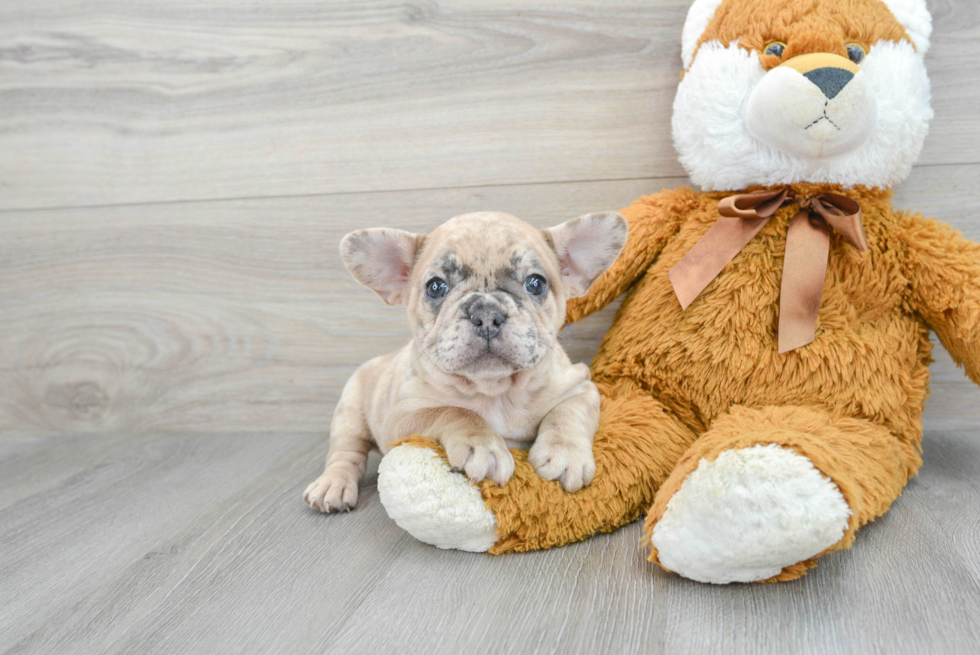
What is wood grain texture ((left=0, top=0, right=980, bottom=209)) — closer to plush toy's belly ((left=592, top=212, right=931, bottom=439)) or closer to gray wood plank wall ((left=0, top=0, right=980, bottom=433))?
gray wood plank wall ((left=0, top=0, right=980, bottom=433))

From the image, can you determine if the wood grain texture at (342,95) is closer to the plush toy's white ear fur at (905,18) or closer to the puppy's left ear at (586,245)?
the plush toy's white ear fur at (905,18)

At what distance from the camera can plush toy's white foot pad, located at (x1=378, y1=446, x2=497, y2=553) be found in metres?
1.26

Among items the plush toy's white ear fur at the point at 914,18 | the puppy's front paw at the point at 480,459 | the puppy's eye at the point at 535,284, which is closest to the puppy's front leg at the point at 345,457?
the puppy's front paw at the point at 480,459

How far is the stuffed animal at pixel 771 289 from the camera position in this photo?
1308 mm

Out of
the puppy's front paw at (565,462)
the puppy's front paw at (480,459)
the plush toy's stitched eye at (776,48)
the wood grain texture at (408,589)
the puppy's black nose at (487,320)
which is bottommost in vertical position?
the wood grain texture at (408,589)

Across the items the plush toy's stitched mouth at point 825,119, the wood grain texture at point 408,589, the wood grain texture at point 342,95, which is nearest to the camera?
the wood grain texture at point 408,589

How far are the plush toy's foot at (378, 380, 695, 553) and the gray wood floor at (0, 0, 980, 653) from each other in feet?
0.16

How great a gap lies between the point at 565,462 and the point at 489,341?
28 cm

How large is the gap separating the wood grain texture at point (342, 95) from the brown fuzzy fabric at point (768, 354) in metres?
0.40

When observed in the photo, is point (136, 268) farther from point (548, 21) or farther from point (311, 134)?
point (548, 21)

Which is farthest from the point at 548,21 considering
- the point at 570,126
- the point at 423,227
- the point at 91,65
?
the point at 91,65

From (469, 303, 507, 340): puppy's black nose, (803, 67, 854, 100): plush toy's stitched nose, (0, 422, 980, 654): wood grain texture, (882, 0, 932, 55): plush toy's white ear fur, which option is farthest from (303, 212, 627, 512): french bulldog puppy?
(882, 0, 932, 55): plush toy's white ear fur

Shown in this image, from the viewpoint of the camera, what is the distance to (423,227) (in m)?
2.01

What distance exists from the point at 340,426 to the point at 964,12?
73.4 inches
